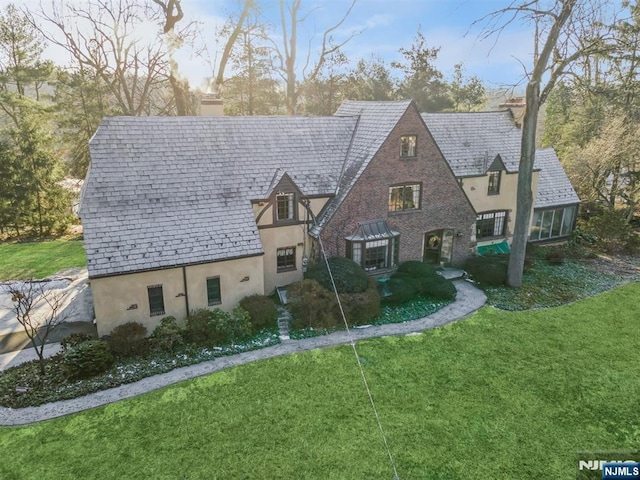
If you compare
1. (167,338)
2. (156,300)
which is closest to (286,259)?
(156,300)

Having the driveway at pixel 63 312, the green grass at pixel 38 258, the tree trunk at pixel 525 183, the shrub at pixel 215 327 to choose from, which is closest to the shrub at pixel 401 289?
the tree trunk at pixel 525 183

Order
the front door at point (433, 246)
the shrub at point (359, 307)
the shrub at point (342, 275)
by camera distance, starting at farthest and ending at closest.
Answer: the front door at point (433, 246)
the shrub at point (342, 275)
the shrub at point (359, 307)

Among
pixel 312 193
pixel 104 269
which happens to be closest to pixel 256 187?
pixel 312 193

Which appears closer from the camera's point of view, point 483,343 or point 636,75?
point 483,343

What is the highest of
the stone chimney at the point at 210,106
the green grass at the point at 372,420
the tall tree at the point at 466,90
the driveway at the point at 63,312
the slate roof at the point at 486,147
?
the tall tree at the point at 466,90

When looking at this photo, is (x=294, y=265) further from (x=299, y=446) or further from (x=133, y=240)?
(x=299, y=446)

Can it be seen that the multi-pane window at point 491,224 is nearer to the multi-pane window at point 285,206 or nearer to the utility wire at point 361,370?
the utility wire at point 361,370

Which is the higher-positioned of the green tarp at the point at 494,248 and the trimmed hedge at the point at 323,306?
the green tarp at the point at 494,248

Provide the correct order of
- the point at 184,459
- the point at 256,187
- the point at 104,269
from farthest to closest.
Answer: the point at 256,187, the point at 104,269, the point at 184,459
